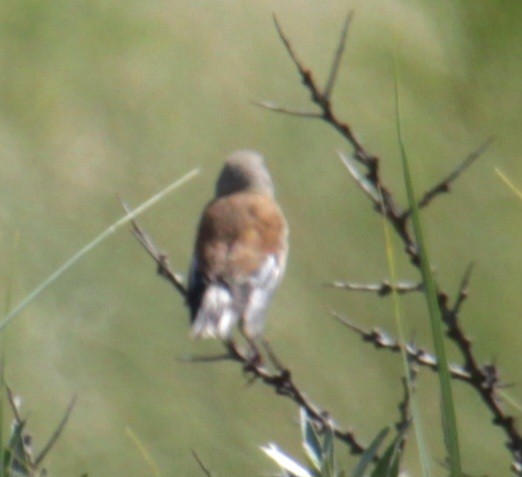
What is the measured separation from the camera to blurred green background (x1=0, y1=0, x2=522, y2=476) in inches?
167

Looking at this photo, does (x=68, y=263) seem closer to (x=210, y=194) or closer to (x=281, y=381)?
(x=281, y=381)

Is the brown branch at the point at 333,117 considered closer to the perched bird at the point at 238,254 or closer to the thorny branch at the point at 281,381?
the thorny branch at the point at 281,381

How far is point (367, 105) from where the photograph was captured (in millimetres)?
4727

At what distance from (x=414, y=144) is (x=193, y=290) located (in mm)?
1326

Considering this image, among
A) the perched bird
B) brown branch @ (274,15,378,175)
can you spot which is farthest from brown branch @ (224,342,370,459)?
the perched bird

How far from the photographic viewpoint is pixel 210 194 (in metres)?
4.68

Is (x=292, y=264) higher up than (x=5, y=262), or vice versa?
(x=5, y=262)

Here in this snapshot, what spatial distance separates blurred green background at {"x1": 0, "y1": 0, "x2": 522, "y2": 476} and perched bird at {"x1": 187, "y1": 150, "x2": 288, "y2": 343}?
30 cm

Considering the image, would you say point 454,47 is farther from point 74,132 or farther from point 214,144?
point 74,132

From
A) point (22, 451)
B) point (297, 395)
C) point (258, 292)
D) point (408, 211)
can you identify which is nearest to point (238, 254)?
point (258, 292)

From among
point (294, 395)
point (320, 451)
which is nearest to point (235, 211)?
point (294, 395)

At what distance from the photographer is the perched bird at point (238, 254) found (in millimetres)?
3484

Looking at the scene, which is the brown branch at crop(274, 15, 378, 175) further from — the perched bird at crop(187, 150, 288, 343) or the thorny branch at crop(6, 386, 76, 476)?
the perched bird at crop(187, 150, 288, 343)

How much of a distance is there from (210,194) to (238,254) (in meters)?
0.88
